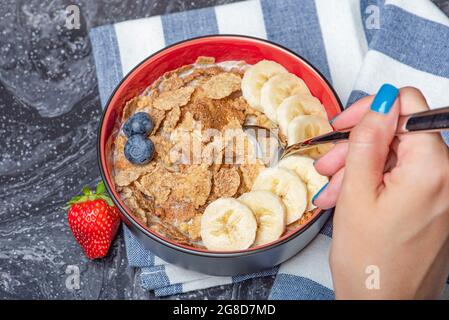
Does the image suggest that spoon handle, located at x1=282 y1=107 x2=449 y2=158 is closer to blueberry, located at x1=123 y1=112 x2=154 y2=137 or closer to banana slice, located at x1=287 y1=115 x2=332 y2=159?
banana slice, located at x1=287 y1=115 x2=332 y2=159

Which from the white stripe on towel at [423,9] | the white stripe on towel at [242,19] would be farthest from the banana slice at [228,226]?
the white stripe on towel at [423,9]

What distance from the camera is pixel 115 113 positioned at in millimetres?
1233

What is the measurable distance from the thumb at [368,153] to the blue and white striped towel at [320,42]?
0.42m

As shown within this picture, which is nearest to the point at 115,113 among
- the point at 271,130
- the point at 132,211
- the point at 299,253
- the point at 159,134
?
the point at 159,134

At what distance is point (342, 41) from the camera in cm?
135

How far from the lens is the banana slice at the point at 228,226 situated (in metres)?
1.10

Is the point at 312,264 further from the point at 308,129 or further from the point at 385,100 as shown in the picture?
the point at 385,100

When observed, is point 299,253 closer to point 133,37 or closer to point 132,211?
point 132,211

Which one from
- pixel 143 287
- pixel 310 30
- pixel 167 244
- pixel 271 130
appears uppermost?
pixel 310 30

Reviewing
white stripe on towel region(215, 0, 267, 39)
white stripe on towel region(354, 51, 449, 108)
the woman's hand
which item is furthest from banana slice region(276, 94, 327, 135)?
the woman's hand

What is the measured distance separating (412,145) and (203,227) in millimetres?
447

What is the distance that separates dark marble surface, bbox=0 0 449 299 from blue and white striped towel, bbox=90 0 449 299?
48 millimetres

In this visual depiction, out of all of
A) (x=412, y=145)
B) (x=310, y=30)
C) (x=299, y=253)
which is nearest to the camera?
(x=412, y=145)

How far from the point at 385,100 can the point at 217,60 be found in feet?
1.74
